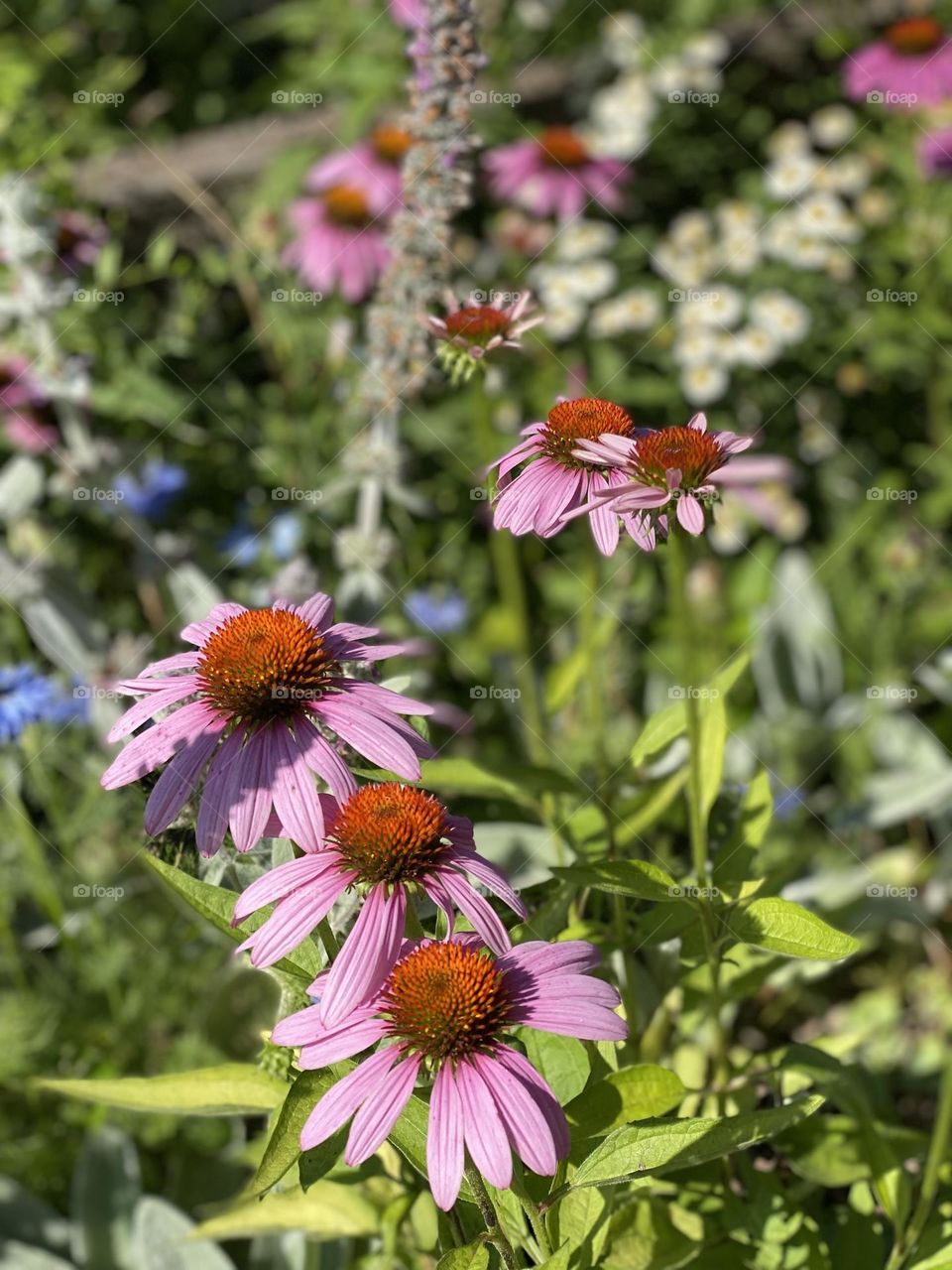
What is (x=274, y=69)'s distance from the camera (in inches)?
171

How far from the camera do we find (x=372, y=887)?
0.96 metres

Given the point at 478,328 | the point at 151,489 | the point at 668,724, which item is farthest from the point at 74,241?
the point at 668,724

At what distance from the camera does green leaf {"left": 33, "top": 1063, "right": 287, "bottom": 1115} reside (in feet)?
4.03

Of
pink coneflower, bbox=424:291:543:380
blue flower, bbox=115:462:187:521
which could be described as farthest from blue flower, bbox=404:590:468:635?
pink coneflower, bbox=424:291:543:380

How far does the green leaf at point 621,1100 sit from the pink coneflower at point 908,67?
2.77 m

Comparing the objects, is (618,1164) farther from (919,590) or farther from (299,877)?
(919,590)

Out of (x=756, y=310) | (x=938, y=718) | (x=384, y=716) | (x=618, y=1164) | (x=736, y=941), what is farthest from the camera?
(x=756, y=310)

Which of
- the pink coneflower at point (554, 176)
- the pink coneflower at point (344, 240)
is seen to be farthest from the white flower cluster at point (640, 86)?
the pink coneflower at point (344, 240)

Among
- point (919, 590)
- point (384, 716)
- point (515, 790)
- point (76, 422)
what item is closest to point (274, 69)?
point (76, 422)

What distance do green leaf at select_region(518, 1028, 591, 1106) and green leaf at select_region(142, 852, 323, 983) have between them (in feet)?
0.65

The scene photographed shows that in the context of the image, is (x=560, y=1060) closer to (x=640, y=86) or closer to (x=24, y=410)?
(x=24, y=410)

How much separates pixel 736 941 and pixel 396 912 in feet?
1.33

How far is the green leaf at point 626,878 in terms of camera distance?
1052 mm

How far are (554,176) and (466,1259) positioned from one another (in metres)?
2.55
